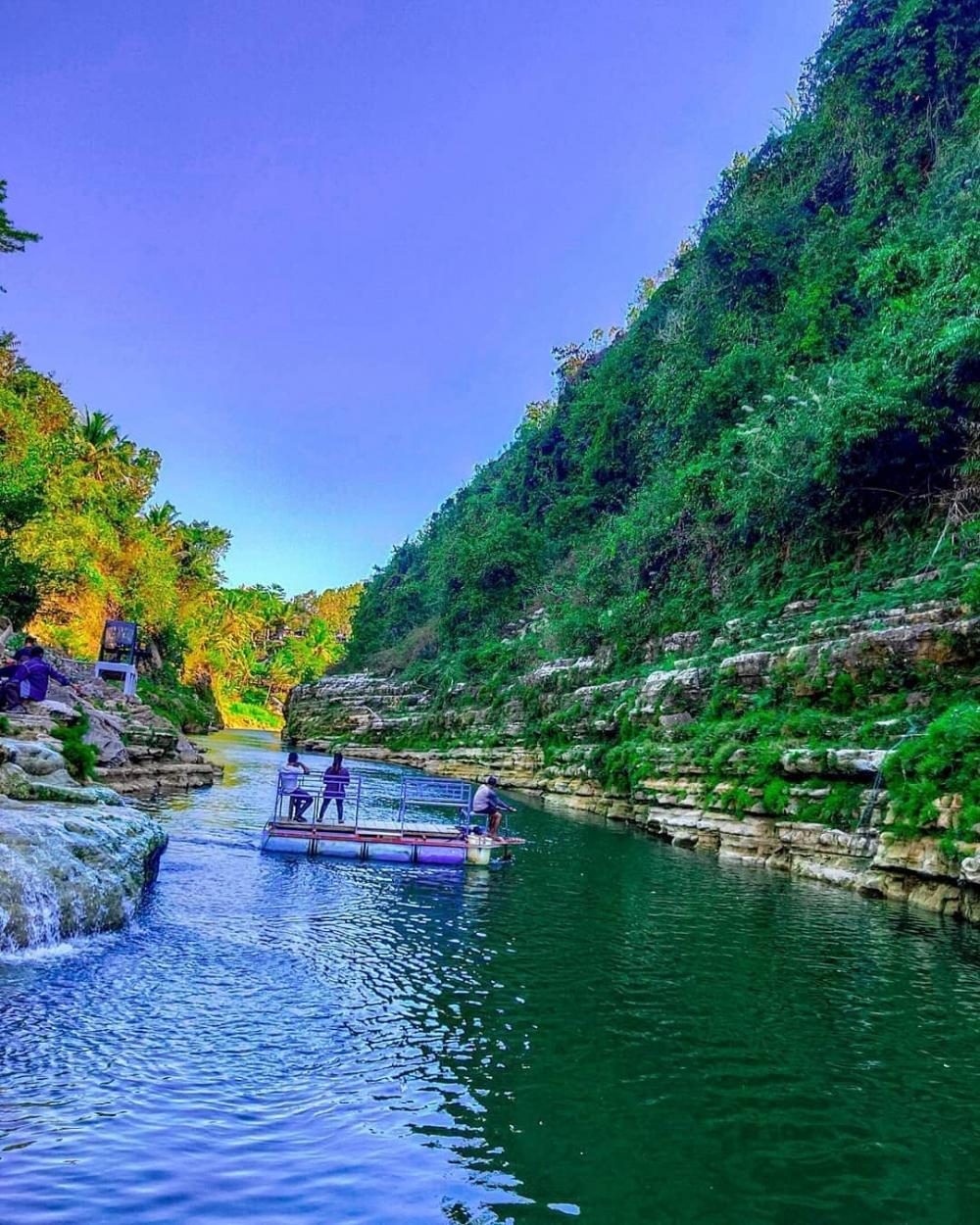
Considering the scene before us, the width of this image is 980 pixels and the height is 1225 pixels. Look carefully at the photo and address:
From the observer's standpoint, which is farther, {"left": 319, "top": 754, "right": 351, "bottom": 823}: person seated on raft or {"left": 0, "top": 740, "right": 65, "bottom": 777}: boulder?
{"left": 319, "top": 754, "right": 351, "bottom": 823}: person seated on raft

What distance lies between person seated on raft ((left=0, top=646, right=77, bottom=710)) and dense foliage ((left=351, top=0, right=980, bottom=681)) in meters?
28.3

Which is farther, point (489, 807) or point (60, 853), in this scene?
point (489, 807)

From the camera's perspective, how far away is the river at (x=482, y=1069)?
20.8 ft

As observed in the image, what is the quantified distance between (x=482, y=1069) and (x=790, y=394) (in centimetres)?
3876

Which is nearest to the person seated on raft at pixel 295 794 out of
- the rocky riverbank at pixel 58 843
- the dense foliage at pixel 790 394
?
the rocky riverbank at pixel 58 843

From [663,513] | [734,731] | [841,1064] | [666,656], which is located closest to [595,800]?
[666,656]

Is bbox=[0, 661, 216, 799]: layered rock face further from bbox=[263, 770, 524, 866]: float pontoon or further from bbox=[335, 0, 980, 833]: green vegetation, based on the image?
bbox=[335, 0, 980, 833]: green vegetation

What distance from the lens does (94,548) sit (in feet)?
196

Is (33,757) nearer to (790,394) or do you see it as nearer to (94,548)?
(790,394)

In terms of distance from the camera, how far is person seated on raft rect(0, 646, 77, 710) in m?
22.1

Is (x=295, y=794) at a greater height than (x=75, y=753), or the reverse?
(x=75, y=753)

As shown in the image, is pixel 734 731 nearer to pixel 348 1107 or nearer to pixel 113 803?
pixel 113 803

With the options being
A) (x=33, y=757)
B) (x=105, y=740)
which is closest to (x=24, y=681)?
(x=105, y=740)

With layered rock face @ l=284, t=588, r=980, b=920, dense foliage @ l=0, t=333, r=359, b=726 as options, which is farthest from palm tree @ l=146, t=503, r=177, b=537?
layered rock face @ l=284, t=588, r=980, b=920
